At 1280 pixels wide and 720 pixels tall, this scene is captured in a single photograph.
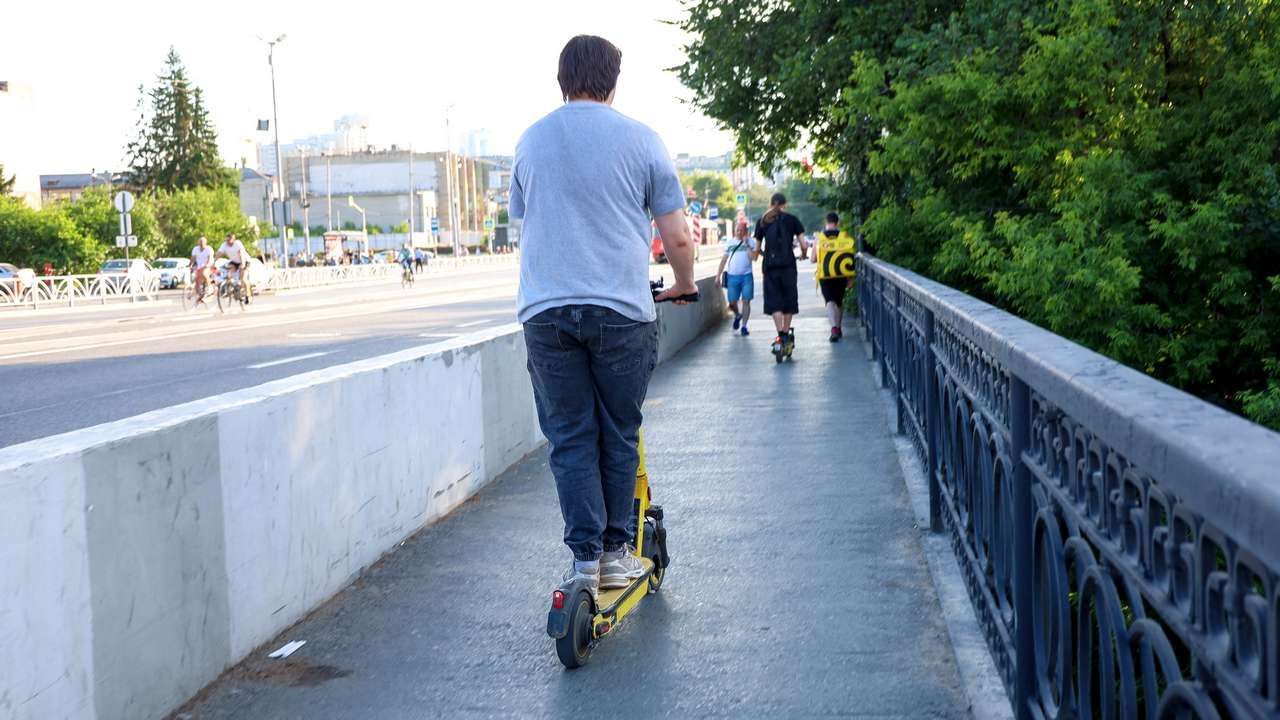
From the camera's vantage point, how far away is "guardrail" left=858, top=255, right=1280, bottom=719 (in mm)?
1575

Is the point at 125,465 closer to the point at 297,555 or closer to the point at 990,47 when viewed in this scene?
the point at 297,555

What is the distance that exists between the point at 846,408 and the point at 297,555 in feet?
20.8

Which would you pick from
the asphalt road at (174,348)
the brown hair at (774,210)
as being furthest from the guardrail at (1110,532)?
the brown hair at (774,210)

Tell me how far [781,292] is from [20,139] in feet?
274

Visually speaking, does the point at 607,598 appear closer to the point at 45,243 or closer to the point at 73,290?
the point at 73,290

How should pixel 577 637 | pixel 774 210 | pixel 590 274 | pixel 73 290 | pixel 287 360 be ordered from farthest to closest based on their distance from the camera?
pixel 73 290, pixel 287 360, pixel 774 210, pixel 590 274, pixel 577 637

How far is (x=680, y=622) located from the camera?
4.72 metres

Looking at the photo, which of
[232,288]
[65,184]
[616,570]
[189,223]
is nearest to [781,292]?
[616,570]

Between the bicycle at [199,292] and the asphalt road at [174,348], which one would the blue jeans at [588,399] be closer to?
the asphalt road at [174,348]

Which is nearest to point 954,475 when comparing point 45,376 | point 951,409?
point 951,409

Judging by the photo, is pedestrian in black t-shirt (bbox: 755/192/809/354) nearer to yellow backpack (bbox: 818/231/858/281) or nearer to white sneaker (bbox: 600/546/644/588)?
yellow backpack (bbox: 818/231/858/281)

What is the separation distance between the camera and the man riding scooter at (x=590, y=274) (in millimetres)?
4297

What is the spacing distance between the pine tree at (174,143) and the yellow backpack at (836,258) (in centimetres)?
8703

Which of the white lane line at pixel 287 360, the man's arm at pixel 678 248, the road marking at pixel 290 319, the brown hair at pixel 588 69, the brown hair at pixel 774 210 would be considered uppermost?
the brown hair at pixel 588 69
